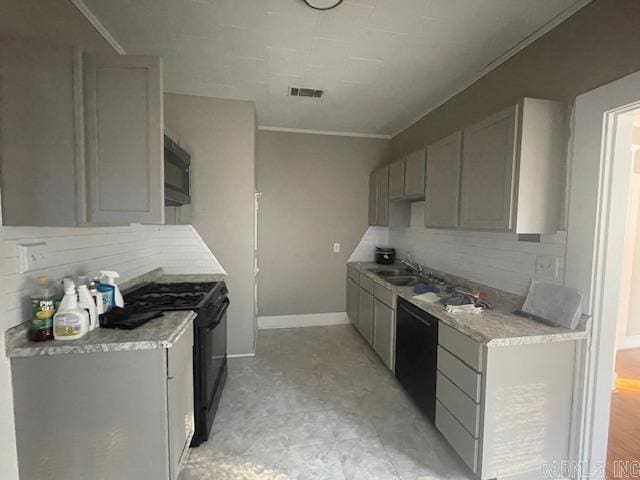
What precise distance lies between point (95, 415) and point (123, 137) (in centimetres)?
126

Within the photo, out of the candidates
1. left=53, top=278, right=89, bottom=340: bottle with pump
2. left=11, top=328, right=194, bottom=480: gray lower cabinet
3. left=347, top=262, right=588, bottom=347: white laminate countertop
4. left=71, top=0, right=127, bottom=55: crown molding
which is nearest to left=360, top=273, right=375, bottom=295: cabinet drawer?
left=347, top=262, right=588, bottom=347: white laminate countertop

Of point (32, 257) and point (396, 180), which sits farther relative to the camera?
point (396, 180)

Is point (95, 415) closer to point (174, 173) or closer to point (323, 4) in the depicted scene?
point (174, 173)

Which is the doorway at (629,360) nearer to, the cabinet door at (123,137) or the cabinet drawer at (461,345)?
the cabinet drawer at (461,345)

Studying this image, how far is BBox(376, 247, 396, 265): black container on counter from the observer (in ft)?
12.3

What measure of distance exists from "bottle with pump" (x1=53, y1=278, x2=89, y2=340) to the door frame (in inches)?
98.4

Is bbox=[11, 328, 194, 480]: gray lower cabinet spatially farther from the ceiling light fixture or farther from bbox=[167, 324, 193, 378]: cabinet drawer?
the ceiling light fixture

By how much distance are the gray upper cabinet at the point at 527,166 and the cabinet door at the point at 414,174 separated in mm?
800

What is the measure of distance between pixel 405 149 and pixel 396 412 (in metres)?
2.83

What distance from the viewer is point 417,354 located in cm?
220

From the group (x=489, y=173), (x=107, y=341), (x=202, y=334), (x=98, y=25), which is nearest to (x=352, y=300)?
(x=202, y=334)

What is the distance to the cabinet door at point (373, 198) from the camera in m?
3.72

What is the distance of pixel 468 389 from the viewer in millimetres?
1624

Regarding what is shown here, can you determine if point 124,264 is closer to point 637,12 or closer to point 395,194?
point 395,194
